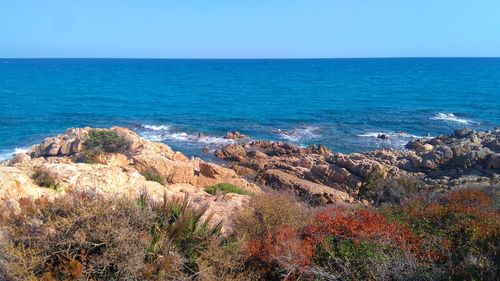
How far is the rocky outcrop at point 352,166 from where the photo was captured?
20.1m

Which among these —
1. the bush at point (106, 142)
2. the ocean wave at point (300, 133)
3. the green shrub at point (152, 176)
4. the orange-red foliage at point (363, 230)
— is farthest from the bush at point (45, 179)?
the ocean wave at point (300, 133)

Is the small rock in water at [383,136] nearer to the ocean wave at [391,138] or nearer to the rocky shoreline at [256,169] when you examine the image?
the ocean wave at [391,138]

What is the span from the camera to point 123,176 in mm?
12656

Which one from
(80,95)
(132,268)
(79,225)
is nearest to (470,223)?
(132,268)

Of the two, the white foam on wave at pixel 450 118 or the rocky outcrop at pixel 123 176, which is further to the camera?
the white foam on wave at pixel 450 118

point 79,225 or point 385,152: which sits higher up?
point 79,225

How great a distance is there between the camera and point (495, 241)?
652 centimetres

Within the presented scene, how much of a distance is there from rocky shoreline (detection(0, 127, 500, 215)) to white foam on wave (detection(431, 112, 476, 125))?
1155 centimetres

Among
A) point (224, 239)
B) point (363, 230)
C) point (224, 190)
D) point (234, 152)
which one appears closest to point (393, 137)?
point (234, 152)

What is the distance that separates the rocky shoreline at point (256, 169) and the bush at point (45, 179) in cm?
17

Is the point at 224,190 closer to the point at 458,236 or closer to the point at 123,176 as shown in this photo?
the point at 123,176

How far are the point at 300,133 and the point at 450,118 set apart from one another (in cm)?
1830

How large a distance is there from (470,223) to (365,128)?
105 feet

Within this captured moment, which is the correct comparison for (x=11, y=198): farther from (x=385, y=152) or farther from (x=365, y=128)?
(x=365, y=128)
